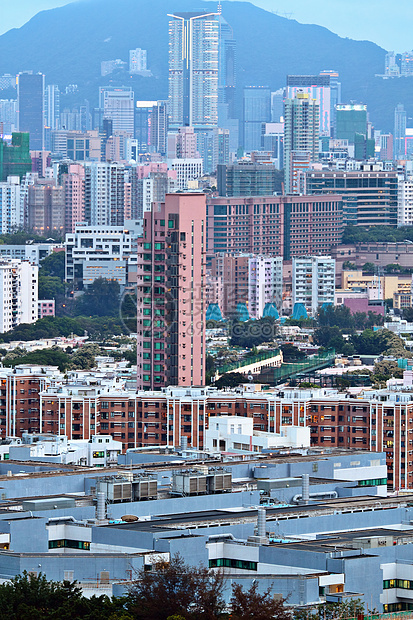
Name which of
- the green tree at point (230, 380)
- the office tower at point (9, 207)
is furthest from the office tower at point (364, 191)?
the green tree at point (230, 380)

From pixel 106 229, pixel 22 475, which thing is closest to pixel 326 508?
pixel 22 475

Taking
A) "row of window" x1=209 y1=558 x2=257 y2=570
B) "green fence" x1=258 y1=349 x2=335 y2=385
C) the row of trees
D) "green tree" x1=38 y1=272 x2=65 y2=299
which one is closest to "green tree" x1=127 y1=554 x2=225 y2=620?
the row of trees

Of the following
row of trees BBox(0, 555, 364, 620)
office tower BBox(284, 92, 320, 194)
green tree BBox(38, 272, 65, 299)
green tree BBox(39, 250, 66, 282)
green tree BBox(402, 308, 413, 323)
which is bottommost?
green tree BBox(402, 308, 413, 323)

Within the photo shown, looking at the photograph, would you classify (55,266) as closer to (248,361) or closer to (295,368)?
(248,361)

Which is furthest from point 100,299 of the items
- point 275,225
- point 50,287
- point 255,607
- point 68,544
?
point 255,607

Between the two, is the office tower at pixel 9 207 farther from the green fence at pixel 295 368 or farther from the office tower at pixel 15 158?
the green fence at pixel 295 368

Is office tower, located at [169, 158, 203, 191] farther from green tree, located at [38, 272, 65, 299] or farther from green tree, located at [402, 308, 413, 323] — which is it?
green tree, located at [402, 308, 413, 323]

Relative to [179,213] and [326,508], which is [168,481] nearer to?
[326,508]
